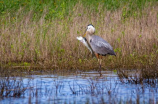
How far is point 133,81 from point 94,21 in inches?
222

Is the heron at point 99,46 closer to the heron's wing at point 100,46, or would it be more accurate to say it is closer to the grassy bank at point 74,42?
the heron's wing at point 100,46

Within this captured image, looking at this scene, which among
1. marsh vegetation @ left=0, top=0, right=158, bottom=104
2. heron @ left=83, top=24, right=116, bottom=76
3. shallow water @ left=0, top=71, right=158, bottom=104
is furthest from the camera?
heron @ left=83, top=24, right=116, bottom=76

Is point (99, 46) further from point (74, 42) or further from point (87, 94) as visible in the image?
point (87, 94)

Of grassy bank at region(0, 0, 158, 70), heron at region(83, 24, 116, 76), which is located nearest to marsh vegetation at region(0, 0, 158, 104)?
grassy bank at region(0, 0, 158, 70)

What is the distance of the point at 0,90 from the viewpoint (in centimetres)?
597

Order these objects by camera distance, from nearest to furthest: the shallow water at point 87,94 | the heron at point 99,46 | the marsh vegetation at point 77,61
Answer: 1. the shallow water at point 87,94
2. the marsh vegetation at point 77,61
3. the heron at point 99,46

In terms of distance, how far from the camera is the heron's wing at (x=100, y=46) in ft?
31.0

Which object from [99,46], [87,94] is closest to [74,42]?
[99,46]

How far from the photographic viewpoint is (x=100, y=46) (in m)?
9.63

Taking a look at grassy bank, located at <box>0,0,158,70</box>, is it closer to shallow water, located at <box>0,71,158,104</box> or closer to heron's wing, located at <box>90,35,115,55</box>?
heron's wing, located at <box>90,35,115,55</box>

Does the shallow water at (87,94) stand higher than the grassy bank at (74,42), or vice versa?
the grassy bank at (74,42)

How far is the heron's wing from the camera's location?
9.46m

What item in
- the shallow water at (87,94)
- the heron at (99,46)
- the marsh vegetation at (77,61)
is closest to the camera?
the shallow water at (87,94)

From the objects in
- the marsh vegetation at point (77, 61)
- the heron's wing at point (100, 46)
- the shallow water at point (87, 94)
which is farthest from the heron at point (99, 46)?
the shallow water at point (87, 94)
